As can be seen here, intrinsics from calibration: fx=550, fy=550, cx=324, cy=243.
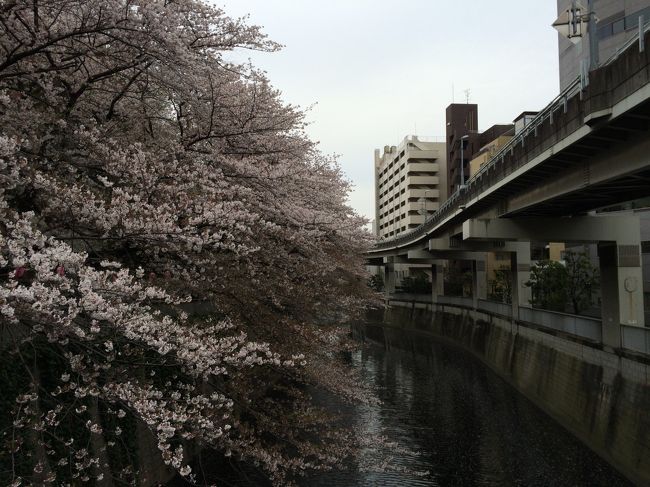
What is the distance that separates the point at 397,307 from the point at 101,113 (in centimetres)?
5618

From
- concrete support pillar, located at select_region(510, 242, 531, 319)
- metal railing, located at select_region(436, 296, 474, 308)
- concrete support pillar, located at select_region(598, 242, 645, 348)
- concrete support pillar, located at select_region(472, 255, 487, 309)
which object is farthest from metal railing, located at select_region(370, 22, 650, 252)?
metal railing, located at select_region(436, 296, 474, 308)

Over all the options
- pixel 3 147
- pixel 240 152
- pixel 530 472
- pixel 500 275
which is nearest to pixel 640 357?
pixel 530 472

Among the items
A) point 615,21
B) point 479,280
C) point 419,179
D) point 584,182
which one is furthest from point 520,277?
point 419,179

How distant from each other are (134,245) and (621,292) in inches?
631

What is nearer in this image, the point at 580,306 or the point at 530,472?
the point at 530,472

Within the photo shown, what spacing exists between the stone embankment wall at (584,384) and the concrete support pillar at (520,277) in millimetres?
1345

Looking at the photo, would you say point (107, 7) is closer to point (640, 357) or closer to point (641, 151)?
point (641, 151)

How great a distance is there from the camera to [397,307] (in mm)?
64938

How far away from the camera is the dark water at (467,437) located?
14.9 m

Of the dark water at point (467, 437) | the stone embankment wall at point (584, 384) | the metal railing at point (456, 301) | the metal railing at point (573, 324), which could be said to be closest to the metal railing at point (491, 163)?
the metal railing at point (456, 301)

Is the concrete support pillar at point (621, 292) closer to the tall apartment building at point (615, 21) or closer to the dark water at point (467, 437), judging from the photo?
the dark water at point (467, 437)

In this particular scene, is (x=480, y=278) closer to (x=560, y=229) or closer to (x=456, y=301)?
(x=456, y=301)

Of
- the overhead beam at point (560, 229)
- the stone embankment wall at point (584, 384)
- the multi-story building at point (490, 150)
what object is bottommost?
the stone embankment wall at point (584, 384)

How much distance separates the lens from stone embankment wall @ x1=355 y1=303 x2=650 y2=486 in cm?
1490
